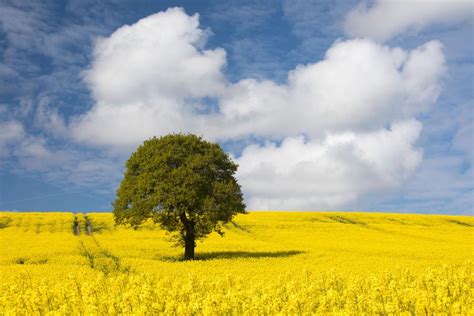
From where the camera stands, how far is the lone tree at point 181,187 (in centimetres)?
4172

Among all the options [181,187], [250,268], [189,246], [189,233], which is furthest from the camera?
[189,233]

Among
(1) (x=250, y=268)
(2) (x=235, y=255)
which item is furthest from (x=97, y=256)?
(1) (x=250, y=268)

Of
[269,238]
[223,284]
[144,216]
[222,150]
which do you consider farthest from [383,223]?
[223,284]

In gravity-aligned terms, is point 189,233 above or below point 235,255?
above

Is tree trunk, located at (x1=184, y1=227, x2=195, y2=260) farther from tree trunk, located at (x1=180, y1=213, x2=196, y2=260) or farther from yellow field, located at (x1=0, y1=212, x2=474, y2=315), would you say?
yellow field, located at (x1=0, y1=212, x2=474, y2=315)

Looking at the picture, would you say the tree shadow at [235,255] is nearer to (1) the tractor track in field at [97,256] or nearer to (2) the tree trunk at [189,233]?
(2) the tree trunk at [189,233]

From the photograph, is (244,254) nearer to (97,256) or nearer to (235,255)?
(235,255)

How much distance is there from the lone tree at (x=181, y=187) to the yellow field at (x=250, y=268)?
323cm

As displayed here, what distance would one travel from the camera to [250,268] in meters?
32.0

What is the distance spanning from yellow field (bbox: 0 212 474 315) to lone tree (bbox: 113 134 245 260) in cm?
323

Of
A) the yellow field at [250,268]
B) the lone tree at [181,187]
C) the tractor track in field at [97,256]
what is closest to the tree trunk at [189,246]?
the lone tree at [181,187]

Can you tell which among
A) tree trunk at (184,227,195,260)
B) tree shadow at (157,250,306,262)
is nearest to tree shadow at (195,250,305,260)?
tree shadow at (157,250,306,262)

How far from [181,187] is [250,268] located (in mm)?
11800

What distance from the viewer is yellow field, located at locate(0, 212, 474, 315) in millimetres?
13578
